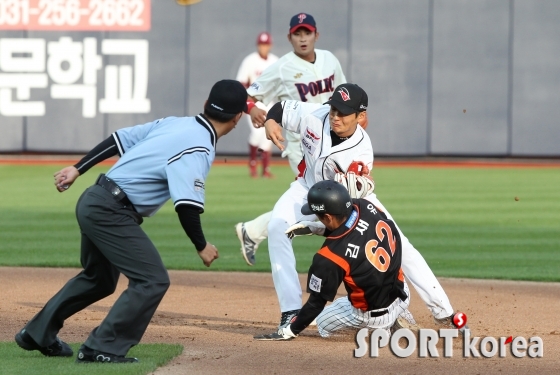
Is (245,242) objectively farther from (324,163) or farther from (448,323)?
(448,323)

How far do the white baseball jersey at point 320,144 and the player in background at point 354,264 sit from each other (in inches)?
15.8

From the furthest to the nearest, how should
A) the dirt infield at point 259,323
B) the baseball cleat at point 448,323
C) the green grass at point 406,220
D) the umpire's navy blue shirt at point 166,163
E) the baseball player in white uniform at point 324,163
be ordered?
1. the green grass at point 406,220
2. the baseball cleat at point 448,323
3. the baseball player in white uniform at point 324,163
4. the dirt infield at point 259,323
5. the umpire's navy blue shirt at point 166,163

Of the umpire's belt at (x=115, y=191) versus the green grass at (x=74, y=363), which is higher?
the umpire's belt at (x=115, y=191)

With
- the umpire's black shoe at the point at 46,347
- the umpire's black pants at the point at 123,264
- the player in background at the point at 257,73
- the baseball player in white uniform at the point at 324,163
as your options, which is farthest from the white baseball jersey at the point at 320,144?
the player in background at the point at 257,73

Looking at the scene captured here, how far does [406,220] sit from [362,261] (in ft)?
22.4

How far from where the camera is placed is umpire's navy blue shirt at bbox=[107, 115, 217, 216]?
4.70 metres

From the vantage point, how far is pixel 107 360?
16.0ft

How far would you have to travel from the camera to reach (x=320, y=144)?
584 cm

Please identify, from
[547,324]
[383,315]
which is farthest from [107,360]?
[547,324]

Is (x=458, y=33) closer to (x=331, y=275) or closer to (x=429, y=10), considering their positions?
(x=429, y=10)

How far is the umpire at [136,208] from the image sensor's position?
480 cm

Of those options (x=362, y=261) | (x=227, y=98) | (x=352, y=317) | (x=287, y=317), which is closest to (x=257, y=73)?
(x=287, y=317)

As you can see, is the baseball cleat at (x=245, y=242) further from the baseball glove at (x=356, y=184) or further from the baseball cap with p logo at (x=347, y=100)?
the baseball cap with p logo at (x=347, y=100)

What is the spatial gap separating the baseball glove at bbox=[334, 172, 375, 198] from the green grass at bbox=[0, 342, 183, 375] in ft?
4.56
